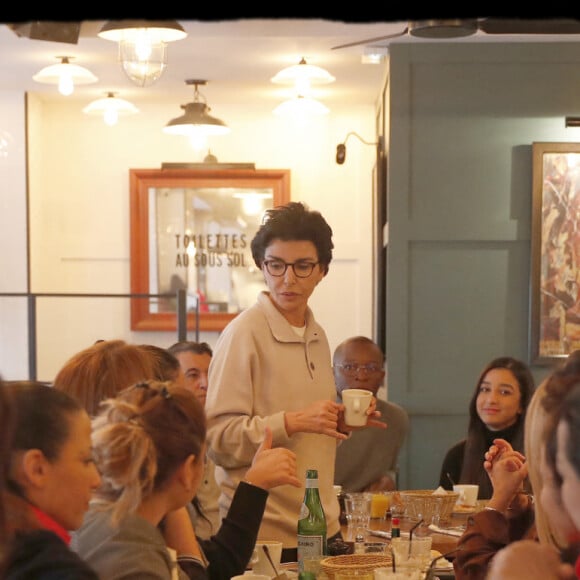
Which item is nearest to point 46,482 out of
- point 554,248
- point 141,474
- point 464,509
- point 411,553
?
point 141,474

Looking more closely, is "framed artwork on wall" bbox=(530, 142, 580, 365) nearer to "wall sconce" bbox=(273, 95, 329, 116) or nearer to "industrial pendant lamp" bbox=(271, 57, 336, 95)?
"industrial pendant lamp" bbox=(271, 57, 336, 95)

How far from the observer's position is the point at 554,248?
5.18m

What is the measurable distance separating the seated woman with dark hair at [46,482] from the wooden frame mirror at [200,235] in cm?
600

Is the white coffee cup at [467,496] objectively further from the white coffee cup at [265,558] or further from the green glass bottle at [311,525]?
the white coffee cup at [265,558]

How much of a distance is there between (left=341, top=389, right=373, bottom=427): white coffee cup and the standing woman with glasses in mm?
31

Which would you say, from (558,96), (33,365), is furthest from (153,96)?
(558,96)

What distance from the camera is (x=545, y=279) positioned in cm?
518

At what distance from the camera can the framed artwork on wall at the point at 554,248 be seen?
5168 millimetres

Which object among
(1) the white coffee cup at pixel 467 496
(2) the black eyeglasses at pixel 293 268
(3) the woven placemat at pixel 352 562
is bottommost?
(1) the white coffee cup at pixel 467 496

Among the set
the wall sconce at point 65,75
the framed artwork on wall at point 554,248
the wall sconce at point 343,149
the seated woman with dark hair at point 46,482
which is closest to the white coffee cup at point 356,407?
the seated woman with dark hair at point 46,482

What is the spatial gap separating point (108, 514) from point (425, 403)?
3.74 meters

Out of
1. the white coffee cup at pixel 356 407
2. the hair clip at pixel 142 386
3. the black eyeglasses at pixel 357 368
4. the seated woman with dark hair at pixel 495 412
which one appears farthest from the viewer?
the black eyeglasses at pixel 357 368

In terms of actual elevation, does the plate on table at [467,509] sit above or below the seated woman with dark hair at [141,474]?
below

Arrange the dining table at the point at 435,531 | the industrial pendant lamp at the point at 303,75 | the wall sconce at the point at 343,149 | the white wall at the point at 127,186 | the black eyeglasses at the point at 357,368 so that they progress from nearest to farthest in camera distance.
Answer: the dining table at the point at 435,531 < the black eyeglasses at the point at 357,368 < the industrial pendant lamp at the point at 303,75 < the wall sconce at the point at 343,149 < the white wall at the point at 127,186
